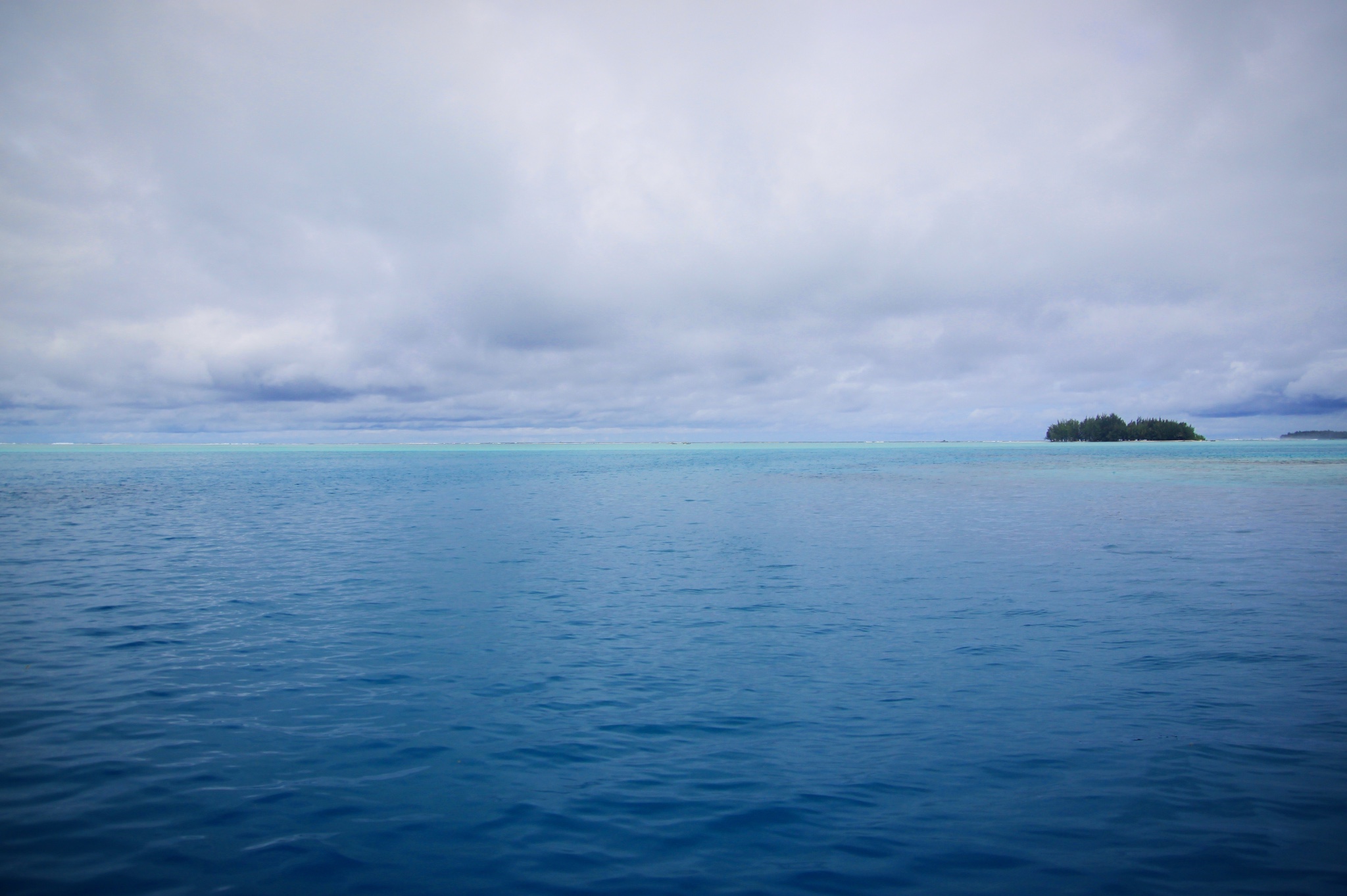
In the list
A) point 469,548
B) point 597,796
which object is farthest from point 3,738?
point 469,548

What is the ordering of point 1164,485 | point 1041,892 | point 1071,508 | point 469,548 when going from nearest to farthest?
1. point 1041,892
2. point 469,548
3. point 1071,508
4. point 1164,485

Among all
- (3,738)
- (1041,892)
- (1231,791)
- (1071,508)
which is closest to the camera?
(1041,892)

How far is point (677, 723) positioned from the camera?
1202 centimetres

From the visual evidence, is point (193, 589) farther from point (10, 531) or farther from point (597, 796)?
point (10, 531)

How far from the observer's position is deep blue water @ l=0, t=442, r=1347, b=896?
26.0ft

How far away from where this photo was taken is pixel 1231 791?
936 centimetres

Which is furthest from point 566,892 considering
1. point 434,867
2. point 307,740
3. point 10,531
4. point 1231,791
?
point 10,531

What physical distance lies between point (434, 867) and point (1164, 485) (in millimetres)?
83172

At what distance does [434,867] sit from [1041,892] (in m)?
6.58

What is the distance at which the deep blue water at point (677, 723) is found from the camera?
26.0 ft

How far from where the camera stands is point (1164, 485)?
7156 cm

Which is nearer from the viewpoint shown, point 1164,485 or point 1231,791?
point 1231,791

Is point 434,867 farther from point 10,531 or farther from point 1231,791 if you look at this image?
point 10,531

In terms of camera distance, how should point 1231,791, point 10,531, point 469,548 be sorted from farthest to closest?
point 10,531 < point 469,548 < point 1231,791
